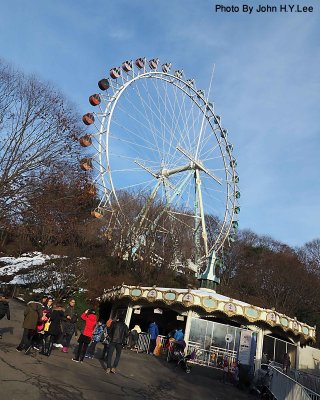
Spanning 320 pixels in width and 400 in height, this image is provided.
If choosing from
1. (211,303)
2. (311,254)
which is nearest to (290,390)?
(211,303)

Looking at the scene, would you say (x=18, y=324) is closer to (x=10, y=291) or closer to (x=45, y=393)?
(x=10, y=291)

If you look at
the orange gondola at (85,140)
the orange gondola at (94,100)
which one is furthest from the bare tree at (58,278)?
the orange gondola at (94,100)

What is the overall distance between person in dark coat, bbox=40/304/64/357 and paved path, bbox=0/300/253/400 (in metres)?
0.35

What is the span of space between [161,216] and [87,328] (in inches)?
936

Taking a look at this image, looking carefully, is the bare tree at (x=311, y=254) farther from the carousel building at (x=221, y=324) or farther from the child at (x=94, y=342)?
the child at (x=94, y=342)

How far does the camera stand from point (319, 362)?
86.7 feet

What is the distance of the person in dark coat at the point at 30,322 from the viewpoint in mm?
9297

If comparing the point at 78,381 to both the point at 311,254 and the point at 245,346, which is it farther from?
the point at 311,254

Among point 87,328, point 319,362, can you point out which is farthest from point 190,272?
point 87,328

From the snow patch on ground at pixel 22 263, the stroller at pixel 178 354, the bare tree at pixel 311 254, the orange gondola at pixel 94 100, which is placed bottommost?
the stroller at pixel 178 354

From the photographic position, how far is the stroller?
605 inches

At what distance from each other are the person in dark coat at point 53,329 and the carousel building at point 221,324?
980 cm

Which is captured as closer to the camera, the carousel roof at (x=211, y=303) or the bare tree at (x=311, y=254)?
the carousel roof at (x=211, y=303)

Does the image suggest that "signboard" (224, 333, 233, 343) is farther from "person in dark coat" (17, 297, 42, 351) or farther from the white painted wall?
"person in dark coat" (17, 297, 42, 351)
